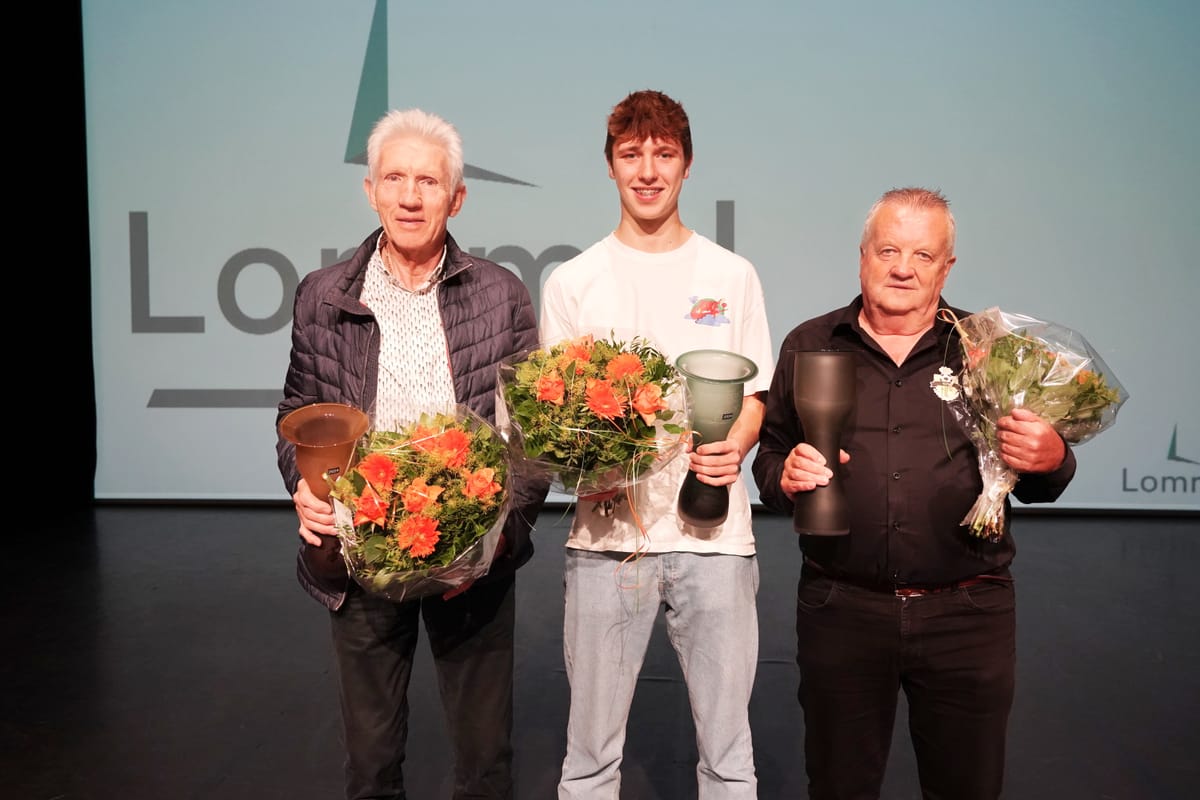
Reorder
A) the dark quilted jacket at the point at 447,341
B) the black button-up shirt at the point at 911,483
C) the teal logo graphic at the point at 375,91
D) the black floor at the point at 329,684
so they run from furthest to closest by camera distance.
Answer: the teal logo graphic at the point at 375,91 → the black floor at the point at 329,684 → the dark quilted jacket at the point at 447,341 → the black button-up shirt at the point at 911,483

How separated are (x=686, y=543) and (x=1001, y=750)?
711 mm

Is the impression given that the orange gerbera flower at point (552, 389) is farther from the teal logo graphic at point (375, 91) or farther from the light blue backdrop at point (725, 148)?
the teal logo graphic at point (375, 91)

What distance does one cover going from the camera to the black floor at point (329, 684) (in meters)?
2.47

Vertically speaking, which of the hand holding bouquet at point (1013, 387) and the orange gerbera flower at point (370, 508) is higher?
the hand holding bouquet at point (1013, 387)

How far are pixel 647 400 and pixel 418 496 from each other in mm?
418

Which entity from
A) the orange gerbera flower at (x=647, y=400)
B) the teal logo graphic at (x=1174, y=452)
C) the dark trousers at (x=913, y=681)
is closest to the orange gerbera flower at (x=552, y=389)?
the orange gerbera flower at (x=647, y=400)

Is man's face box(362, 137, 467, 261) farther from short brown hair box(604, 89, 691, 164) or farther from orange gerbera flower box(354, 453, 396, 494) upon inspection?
orange gerbera flower box(354, 453, 396, 494)

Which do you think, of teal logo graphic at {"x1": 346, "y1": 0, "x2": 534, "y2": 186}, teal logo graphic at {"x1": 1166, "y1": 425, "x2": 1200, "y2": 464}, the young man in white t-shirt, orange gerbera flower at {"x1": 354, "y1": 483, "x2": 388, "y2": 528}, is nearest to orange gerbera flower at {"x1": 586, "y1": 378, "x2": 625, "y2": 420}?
the young man in white t-shirt

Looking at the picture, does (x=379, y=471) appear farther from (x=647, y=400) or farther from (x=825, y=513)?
(x=825, y=513)

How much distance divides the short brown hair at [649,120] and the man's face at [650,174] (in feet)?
0.04

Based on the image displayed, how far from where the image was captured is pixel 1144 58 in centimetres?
503

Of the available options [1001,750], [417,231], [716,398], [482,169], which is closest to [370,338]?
[417,231]

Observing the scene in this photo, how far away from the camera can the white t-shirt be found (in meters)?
1.74

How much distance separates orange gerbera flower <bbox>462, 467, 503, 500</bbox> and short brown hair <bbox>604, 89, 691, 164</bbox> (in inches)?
30.7
